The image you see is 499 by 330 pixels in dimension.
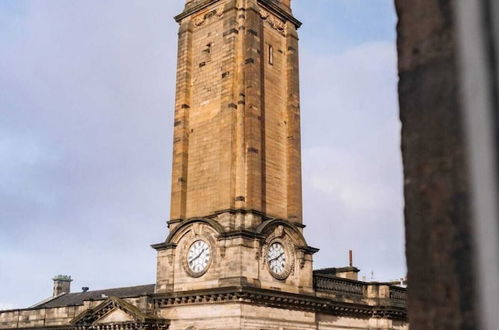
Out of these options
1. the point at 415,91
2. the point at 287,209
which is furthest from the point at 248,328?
the point at 415,91

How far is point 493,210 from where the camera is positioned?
177 centimetres

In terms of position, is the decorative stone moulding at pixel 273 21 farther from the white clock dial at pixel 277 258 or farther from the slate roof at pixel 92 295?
the slate roof at pixel 92 295

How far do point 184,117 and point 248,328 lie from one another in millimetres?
11007

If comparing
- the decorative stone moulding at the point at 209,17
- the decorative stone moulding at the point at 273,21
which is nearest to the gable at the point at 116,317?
the decorative stone moulding at the point at 209,17

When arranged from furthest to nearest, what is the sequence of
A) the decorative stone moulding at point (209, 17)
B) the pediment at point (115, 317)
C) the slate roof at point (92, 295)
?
the slate roof at point (92, 295) < the decorative stone moulding at point (209, 17) < the pediment at point (115, 317)

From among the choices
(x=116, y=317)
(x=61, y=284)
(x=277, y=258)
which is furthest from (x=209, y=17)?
(x=61, y=284)

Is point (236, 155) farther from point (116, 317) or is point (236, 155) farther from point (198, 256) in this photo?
point (116, 317)

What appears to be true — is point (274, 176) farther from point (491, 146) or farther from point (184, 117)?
point (491, 146)

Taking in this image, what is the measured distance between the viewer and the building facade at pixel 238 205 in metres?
28.4

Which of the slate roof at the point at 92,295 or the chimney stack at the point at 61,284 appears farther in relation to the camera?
the chimney stack at the point at 61,284

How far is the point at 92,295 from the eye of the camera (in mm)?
45125

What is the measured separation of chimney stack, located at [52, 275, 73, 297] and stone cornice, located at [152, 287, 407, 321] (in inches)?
1028

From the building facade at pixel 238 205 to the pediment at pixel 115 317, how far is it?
0.06 meters

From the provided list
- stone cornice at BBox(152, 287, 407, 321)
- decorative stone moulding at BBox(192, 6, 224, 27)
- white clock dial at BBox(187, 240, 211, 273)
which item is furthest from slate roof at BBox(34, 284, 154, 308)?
decorative stone moulding at BBox(192, 6, 224, 27)
